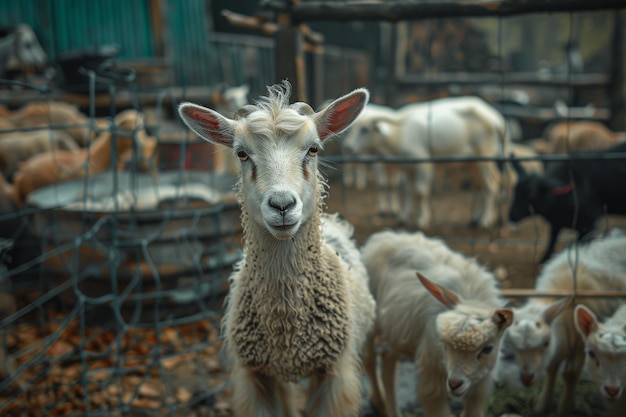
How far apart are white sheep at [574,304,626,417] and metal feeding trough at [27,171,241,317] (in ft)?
10.4

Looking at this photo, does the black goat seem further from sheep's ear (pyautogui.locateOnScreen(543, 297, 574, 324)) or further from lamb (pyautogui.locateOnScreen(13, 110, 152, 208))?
lamb (pyautogui.locateOnScreen(13, 110, 152, 208))

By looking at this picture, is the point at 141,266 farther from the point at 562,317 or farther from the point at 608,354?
the point at 608,354

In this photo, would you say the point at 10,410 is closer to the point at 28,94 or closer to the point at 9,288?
the point at 9,288

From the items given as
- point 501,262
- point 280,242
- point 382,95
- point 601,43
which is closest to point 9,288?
point 280,242

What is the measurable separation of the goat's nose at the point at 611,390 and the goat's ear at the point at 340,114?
1977 millimetres

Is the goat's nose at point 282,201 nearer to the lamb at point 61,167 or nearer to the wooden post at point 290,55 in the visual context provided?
the wooden post at point 290,55

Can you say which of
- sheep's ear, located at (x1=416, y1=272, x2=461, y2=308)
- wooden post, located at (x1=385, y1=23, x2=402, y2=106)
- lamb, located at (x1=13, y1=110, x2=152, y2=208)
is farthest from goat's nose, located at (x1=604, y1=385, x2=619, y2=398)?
wooden post, located at (x1=385, y1=23, x2=402, y2=106)

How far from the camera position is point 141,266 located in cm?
491

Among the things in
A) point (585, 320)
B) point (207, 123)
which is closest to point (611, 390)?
point (585, 320)

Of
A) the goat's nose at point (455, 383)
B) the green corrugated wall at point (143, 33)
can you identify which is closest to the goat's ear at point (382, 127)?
the green corrugated wall at point (143, 33)

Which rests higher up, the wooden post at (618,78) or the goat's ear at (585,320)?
the wooden post at (618,78)

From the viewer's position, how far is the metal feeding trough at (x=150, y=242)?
16.1ft

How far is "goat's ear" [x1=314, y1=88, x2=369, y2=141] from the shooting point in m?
2.43

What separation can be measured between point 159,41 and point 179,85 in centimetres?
109
